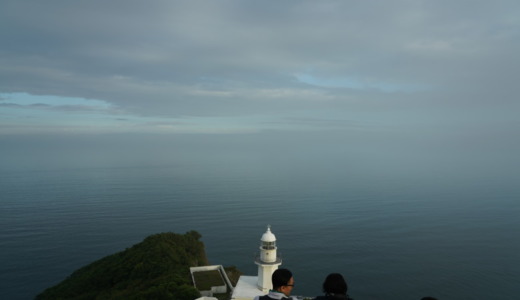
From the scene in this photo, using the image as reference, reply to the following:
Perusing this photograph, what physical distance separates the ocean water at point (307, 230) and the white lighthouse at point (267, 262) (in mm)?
15688

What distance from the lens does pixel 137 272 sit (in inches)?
1449

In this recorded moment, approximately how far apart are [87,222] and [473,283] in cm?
7509

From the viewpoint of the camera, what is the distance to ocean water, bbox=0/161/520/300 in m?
45.6

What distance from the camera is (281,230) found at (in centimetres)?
6762

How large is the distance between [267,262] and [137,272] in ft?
60.0

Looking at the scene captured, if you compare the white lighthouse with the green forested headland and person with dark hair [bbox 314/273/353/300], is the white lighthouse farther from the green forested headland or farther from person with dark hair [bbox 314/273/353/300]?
person with dark hair [bbox 314/273/353/300]

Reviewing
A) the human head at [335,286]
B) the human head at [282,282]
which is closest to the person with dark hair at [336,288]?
the human head at [335,286]

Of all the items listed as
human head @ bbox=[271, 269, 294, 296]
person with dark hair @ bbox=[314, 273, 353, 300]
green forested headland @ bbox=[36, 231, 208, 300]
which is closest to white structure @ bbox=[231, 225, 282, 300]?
green forested headland @ bbox=[36, 231, 208, 300]

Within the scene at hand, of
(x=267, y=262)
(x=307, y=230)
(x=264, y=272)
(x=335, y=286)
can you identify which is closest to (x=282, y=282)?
(x=335, y=286)

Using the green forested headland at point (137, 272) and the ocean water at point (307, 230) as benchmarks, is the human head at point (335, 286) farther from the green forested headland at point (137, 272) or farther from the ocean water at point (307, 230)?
the ocean water at point (307, 230)

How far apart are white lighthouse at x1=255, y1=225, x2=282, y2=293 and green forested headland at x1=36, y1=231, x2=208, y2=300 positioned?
6.71 metres

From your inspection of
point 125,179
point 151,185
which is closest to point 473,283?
point 151,185

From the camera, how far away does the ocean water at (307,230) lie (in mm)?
45625

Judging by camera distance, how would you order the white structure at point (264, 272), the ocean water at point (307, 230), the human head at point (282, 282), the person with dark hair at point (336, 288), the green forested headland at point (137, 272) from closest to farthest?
the person with dark hair at point (336, 288) → the human head at point (282, 282) → the white structure at point (264, 272) → the green forested headland at point (137, 272) → the ocean water at point (307, 230)
